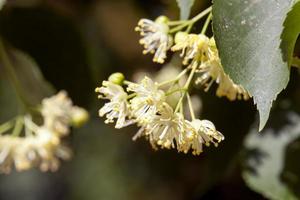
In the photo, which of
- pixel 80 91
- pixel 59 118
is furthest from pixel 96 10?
pixel 59 118

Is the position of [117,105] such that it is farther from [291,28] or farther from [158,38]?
[291,28]

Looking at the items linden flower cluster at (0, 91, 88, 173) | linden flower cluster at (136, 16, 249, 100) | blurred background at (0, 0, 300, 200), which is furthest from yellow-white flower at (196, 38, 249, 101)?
linden flower cluster at (0, 91, 88, 173)

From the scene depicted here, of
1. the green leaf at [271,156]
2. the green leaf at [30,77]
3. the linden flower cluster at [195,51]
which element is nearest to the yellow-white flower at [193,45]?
the linden flower cluster at [195,51]

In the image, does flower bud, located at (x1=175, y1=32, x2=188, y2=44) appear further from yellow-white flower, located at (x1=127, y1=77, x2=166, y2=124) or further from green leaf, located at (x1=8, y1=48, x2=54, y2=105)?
green leaf, located at (x1=8, y1=48, x2=54, y2=105)

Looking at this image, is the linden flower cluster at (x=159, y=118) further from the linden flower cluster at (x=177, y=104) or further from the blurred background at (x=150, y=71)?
the blurred background at (x=150, y=71)

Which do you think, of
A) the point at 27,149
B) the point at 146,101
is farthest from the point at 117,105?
the point at 27,149

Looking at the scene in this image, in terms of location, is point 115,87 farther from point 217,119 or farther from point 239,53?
point 217,119

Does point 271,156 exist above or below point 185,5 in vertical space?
below
